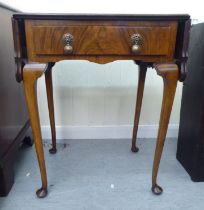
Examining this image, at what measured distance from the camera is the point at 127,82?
133 cm

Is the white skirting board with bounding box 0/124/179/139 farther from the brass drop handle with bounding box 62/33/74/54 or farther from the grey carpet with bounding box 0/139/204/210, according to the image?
the brass drop handle with bounding box 62/33/74/54

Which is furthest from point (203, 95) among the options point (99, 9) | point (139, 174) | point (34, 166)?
point (34, 166)

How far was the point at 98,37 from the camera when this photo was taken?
0.74 meters

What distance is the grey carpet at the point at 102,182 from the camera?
86cm

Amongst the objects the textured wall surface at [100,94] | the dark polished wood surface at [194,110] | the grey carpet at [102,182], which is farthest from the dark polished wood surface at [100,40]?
the textured wall surface at [100,94]

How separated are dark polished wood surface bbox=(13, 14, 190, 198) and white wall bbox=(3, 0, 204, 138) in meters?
0.53

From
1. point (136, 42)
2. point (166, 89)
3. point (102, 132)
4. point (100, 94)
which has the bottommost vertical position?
point (102, 132)

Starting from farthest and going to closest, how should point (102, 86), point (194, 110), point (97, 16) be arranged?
point (102, 86) < point (194, 110) < point (97, 16)

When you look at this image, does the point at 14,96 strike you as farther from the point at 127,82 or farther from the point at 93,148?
the point at 127,82

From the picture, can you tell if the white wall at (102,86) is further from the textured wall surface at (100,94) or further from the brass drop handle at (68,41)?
the brass drop handle at (68,41)

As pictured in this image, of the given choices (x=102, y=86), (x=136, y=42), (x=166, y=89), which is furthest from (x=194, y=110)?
(x=102, y=86)

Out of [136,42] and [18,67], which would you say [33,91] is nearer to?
[18,67]

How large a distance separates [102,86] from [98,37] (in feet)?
1.96

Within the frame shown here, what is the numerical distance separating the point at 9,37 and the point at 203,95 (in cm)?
81
